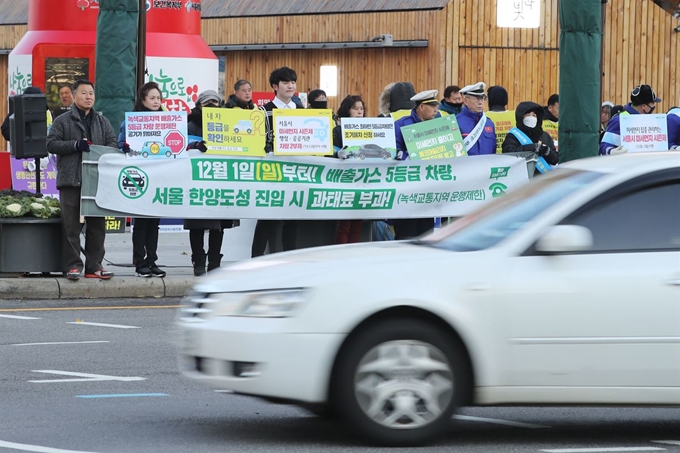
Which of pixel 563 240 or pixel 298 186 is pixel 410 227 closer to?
pixel 298 186

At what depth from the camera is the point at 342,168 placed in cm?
1452

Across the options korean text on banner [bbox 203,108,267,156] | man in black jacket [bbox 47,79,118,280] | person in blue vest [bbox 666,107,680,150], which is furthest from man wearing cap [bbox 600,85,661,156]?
man in black jacket [bbox 47,79,118,280]

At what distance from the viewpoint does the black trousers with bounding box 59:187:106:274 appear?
1380cm

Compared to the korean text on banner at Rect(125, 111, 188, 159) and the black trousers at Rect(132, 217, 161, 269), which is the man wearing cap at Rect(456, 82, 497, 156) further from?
the black trousers at Rect(132, 217, 161, 269)

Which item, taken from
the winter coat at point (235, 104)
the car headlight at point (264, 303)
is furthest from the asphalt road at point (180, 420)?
the winter coat at point (235, 104)

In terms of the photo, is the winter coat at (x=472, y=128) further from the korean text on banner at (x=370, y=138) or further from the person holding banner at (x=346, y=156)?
the person holding banner at (x=346, y=156)

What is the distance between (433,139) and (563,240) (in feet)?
26.6

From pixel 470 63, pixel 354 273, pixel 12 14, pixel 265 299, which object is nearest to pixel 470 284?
pixel 354 273

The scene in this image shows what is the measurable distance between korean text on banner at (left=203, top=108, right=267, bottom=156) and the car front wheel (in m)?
7.80

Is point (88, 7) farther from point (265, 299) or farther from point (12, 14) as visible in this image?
point (265, 299)

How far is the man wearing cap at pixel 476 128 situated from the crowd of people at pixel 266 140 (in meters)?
0.01

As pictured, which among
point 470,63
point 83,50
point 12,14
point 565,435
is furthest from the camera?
point 12,14

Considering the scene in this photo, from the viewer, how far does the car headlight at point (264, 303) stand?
21.6 feet

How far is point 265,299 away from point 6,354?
390 cm
